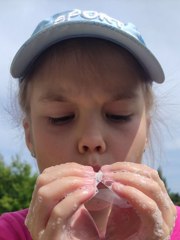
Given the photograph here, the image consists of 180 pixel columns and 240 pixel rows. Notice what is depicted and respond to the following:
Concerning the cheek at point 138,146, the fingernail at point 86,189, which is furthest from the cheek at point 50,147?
the fingernail at point 86,189

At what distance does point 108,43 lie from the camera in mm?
2750

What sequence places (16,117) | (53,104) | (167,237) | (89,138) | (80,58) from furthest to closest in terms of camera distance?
(16,117)
(80,58)
(53,104)
(89,138)
(167,237)

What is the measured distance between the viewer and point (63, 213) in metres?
1.93

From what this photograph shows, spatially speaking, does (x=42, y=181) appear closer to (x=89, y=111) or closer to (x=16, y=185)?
→ (x=89, y=111)

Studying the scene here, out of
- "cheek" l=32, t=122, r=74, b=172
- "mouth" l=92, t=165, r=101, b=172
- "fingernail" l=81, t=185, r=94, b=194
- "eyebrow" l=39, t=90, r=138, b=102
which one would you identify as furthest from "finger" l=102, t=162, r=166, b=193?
"eyebrow" l=39, t=90, r=138, b=102

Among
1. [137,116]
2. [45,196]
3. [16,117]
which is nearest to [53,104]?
[137,116]

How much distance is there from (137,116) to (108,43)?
0.44 metres

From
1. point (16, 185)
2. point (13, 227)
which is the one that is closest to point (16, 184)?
point (16, 185)

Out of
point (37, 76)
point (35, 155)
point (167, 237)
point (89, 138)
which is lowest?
point (167, 237)

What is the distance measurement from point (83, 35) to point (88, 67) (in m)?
0.20

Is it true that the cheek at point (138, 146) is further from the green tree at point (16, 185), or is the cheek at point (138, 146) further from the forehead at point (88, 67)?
the green tree at point (16, 185)

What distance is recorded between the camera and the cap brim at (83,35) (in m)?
2.69

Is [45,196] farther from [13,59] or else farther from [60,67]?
[13,59]

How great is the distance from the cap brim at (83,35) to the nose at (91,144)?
626mm
